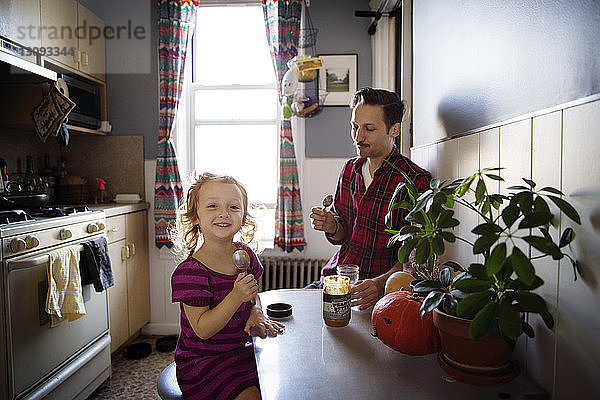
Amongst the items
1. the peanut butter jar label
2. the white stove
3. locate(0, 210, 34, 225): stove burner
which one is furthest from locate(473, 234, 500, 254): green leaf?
locate(0, 210, 34, 225): stove burner

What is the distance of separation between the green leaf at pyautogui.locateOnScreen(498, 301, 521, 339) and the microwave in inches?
118

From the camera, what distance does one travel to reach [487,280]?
2.55 ft

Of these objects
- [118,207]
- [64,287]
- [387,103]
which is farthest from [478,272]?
[118,207]

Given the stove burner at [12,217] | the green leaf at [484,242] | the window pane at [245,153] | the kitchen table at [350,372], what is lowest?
the kitchen table at [350,372]

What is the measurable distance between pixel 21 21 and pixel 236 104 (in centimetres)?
156

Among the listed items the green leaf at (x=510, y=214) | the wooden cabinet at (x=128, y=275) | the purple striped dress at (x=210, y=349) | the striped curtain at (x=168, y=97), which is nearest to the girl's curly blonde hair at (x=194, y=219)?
the purple striped dress at (x=210, y=349)

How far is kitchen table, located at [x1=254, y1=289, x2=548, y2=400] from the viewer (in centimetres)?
82

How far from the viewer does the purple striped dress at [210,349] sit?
47.4 inches

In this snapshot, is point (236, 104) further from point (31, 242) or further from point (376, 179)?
point (376, 179)

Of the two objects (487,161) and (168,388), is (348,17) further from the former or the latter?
(168,388)

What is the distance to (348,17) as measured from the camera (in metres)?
3.40

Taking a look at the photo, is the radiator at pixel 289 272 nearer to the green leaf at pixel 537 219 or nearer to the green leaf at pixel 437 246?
the green leaf at pixel 437 246

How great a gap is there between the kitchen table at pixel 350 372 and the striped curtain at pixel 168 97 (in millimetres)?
2471

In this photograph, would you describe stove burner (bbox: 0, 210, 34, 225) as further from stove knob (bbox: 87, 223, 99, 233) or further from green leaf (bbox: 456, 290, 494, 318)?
green leaf (bbox: 456, 290, 494, 318)
